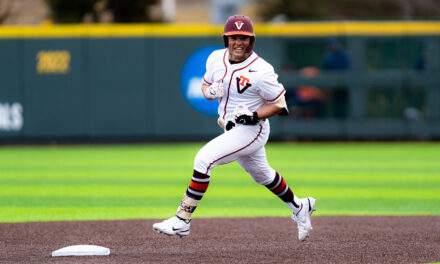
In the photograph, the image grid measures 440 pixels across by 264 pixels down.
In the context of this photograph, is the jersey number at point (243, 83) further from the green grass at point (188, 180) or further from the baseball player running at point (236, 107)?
the green grass at point (188, 180)

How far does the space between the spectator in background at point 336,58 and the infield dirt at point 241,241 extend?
11.9 metres

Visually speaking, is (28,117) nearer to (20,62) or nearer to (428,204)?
(20,62)

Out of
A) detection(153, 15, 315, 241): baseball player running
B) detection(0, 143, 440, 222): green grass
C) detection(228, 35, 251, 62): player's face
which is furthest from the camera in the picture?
detection(0, 143, 440, 222): green grass

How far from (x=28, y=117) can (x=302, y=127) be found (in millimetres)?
7293

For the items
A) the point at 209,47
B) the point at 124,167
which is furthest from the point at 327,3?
the point at 124,167

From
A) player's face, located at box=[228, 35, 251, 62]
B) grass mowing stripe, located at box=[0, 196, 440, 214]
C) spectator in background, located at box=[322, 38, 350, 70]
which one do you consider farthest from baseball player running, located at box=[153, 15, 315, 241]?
spectator in background, located at box=[322, 38, 350, 70]

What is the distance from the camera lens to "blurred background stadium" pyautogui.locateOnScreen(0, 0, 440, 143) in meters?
20.3

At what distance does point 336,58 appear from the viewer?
20078 mm

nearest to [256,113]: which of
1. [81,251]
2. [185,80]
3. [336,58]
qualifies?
[81,251]

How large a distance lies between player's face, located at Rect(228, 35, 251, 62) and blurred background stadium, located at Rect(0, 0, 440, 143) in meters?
13.6

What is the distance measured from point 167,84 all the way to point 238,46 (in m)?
14.1

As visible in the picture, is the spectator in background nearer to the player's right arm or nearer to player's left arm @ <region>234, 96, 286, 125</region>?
player's left arm @ <region>234, 96, 286, 125</region>

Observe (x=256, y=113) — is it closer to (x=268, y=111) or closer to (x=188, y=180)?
(x=268, y=111)

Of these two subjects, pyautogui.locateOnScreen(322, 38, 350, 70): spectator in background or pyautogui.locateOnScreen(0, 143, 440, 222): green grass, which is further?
pyautogui.locateOnScreen(322, 38, 350, 70): spectator in background
